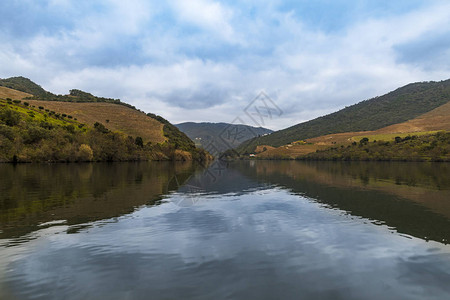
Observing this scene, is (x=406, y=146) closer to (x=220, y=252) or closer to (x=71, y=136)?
(x=71, y=136)

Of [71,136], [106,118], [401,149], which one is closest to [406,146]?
[401,149]

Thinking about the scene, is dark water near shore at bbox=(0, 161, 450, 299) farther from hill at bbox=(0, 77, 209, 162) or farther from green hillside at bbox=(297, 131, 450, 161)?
green hillside at bbox=(297, 131, 450, 161)

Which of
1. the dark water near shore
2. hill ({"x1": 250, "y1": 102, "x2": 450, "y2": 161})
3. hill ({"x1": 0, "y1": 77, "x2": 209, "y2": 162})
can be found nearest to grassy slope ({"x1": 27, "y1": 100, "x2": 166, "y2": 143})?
hill ({"x1": 0, "y1": 77, "x2": 209, "y2": 162})

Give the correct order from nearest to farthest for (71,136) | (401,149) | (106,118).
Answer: (71,136) → (401,149) → (106,118)

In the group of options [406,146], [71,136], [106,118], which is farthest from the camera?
[106,118]

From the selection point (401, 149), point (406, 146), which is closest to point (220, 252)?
point (401, 149)

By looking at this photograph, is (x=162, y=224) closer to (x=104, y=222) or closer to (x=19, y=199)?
(x=104, y=222)

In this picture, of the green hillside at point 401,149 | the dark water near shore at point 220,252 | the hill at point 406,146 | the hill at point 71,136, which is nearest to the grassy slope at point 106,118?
the hill at point 71,136

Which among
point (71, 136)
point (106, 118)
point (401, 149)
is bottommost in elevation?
point (401, 149)

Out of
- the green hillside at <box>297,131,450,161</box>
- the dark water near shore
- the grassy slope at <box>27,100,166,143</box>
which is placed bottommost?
the dark water near shore

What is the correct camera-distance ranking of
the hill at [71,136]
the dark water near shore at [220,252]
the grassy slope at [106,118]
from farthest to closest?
the grassy slope at [106,118], the hill at [71,136], the dark water near shore at [220,252]

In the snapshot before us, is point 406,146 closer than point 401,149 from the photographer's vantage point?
Yes

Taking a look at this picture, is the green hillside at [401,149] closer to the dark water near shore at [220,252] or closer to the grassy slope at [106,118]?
the grassy slope at [106,118]

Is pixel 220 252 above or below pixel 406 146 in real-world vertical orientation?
below
